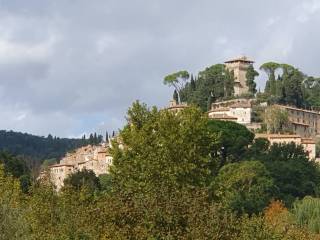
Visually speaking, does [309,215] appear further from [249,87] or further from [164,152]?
[249,87]

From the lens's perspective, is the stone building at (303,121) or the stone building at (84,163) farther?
the stone building at (303,121)

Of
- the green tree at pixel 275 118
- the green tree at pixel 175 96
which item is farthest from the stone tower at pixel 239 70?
the green tree at pixel 275 118

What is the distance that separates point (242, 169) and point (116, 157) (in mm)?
29976

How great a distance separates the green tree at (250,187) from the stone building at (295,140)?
1297 inches

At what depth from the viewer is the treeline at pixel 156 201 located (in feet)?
91.1

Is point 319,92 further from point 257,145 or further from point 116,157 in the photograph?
point 116,157

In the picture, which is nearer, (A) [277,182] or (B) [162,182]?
(B) [162,182]

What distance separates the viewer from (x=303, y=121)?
12900 centimetres

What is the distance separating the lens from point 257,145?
88.6 m

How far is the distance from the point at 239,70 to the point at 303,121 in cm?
1678

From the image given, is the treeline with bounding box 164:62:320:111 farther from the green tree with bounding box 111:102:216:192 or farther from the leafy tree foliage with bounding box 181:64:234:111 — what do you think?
the green tree with bounding box 111:102:216:192

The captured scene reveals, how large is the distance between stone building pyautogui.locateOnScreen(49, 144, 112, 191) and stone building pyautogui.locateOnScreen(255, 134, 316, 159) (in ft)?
66.6

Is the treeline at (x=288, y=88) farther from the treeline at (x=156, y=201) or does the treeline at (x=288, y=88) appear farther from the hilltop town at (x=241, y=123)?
the treeline at (x=156, y=201)

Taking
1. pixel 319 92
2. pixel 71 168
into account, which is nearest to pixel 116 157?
pixel 71 168
